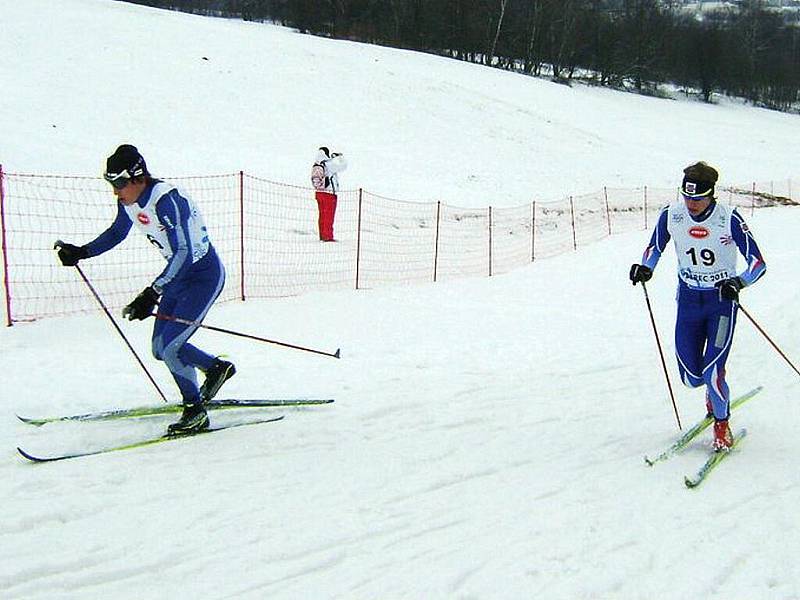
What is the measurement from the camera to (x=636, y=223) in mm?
20594

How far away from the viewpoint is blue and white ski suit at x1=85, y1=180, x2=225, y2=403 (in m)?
4.94

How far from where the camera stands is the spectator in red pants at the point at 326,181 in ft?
45.5

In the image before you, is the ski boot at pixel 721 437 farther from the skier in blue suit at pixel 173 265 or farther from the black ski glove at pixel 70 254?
the black ski glove at pixel 70 254

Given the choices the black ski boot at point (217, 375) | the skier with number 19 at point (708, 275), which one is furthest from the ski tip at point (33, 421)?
the skier with number 19 at point (708, 275)

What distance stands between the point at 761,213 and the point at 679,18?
58242 mm

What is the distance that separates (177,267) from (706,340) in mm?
3700

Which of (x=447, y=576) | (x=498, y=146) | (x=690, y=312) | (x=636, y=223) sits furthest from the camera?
(x=498, y=146)

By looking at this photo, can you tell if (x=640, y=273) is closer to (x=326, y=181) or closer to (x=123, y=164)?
(x=123, y=164)

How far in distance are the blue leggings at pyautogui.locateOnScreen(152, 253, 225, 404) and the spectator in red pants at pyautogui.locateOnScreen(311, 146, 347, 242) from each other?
28.7 feet

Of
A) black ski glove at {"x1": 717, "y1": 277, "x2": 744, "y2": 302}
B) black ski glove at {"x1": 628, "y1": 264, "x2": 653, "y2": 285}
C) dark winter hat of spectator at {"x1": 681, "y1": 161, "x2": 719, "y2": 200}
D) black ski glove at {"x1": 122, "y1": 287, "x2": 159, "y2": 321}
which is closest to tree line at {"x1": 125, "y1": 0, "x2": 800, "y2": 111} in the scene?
black ski glove at {"x1": 628, "y1": 264, "x2": 653, "y2": 285}

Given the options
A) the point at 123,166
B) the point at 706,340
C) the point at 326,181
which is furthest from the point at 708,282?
A: the point at 326,181

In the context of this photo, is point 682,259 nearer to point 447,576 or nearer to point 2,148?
point 447,576

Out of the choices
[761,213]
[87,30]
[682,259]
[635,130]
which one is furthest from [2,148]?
[635,130]

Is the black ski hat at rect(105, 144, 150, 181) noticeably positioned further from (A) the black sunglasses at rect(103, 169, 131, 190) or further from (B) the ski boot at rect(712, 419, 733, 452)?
(B) the ski boot at rect(712, 419, 733, 452)
